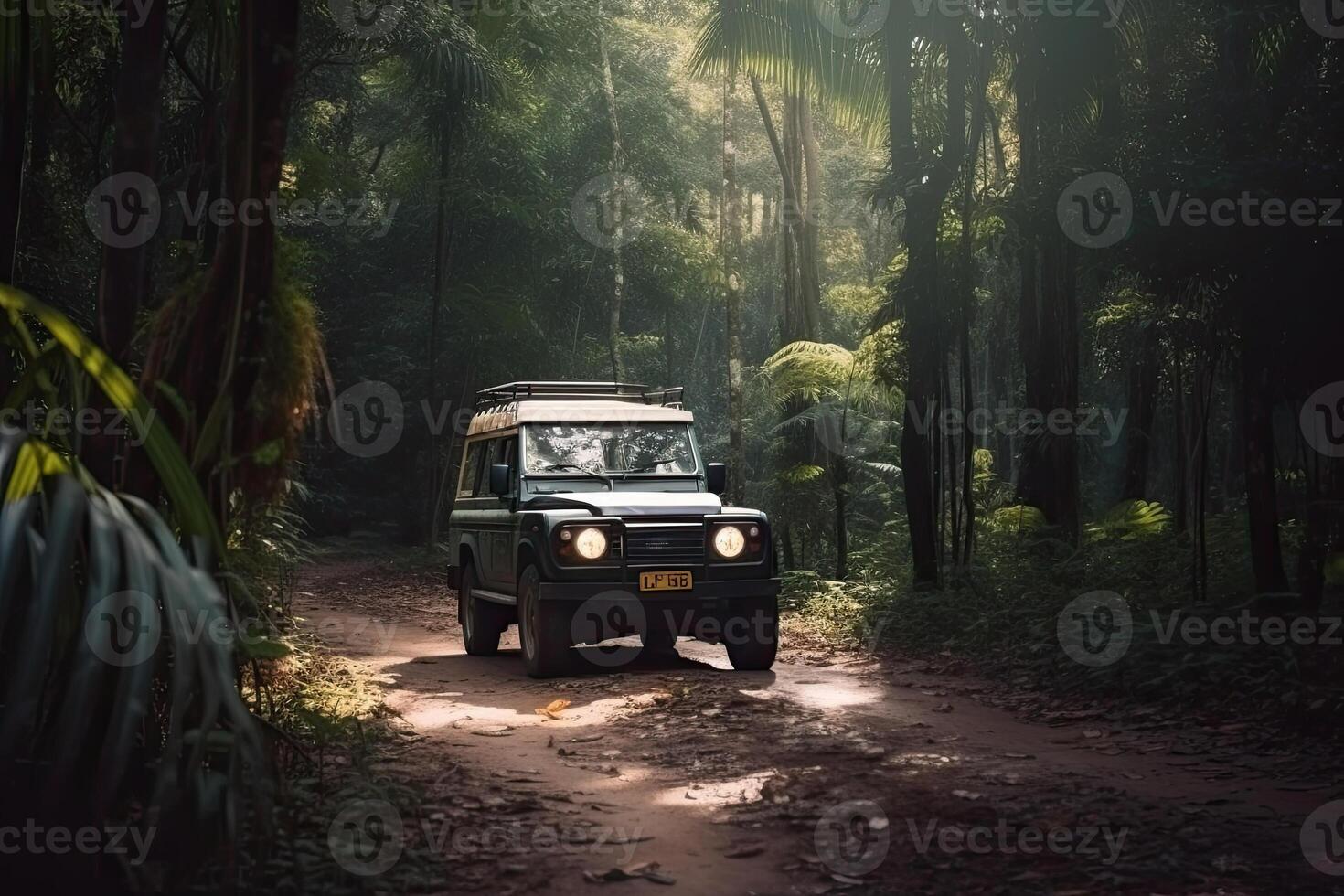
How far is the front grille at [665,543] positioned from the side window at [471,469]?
10.5 feet

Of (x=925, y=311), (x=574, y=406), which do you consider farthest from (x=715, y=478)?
(x=925, y=311)

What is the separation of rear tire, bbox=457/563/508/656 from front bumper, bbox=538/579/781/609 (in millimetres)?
2105

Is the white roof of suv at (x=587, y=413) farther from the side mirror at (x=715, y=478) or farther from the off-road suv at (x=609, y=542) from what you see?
the side mirror at (x=715, y=478)

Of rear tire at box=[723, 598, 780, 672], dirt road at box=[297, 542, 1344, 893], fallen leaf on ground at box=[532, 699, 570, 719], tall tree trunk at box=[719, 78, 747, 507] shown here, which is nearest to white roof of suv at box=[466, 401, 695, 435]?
rear tire at box=[723, 598, 780, 672]

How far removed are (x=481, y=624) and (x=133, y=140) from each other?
6.41 m

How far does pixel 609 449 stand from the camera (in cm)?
1170

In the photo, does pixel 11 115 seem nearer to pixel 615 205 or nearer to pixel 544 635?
pixel 544 635

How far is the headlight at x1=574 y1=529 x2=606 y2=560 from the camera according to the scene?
1009cm

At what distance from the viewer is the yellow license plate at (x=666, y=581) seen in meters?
10.2

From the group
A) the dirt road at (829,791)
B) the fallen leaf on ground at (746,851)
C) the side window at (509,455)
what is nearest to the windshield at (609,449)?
the side window at (509,455)

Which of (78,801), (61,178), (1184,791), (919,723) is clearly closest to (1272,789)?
Result: (1184,791)

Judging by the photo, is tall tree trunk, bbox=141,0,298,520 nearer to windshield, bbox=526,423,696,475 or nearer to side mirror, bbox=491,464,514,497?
side mirror, bbox=491,464,514,497

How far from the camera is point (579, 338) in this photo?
1194 inches

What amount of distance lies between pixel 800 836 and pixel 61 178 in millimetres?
13878
